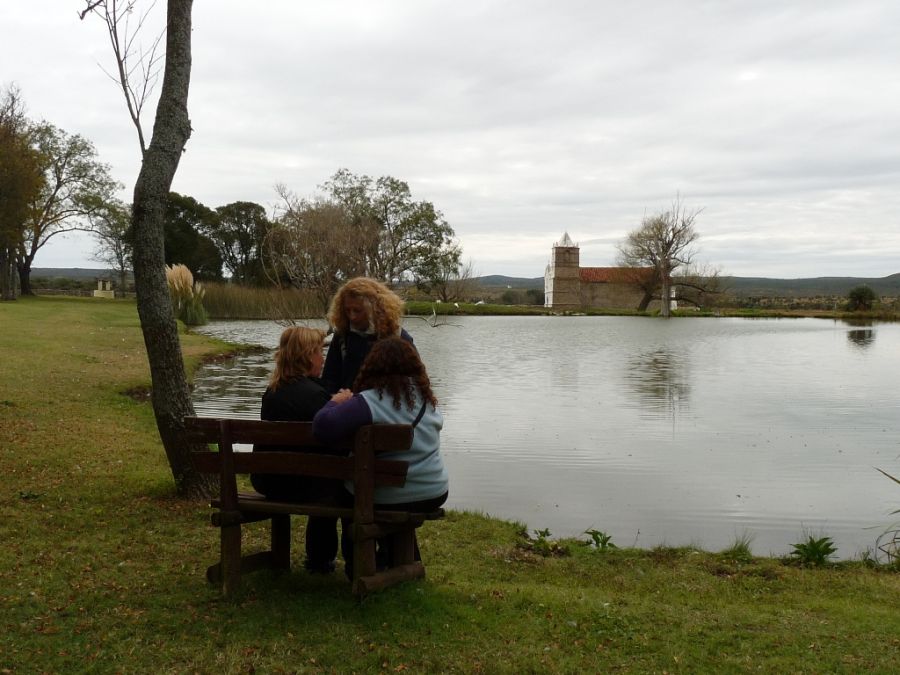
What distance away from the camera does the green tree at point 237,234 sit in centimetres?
6744

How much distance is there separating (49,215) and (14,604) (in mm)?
52048

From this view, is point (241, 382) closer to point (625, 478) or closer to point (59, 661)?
point (625, 478)

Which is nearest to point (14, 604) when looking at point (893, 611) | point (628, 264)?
point (893, 611)

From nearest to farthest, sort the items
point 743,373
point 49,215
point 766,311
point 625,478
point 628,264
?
1. point 625,478
2. point 743,373
3. point 49,215
4. point 766,311
5. point 628,264

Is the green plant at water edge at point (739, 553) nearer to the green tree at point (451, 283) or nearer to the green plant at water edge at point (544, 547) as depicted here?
the green plant at water edge at point (544, 547)

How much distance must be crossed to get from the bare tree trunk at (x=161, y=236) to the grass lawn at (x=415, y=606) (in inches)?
25.8

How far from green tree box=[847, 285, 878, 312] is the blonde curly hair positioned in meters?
63.7

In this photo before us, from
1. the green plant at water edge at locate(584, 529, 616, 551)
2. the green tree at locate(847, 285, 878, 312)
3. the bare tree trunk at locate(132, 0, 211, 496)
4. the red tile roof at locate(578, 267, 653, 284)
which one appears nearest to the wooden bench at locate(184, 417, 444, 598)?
the bare tree trunk at locate(132, 0, 211, 496)

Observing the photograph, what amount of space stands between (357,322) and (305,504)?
1.16m

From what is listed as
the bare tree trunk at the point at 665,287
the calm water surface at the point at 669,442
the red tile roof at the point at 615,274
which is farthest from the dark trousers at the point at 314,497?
the red tile roof at the point at 615,274

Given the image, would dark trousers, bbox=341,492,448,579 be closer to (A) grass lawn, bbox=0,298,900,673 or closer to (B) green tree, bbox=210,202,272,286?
(A) grass lawn, bbox=0,298,900,673

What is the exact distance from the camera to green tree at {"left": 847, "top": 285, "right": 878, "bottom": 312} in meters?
60.3

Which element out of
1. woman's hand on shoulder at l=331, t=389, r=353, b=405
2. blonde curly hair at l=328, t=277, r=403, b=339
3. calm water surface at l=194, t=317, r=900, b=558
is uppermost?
blonde curly hair at l=328, t=277, r=403, b=339

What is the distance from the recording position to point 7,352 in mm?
14281
